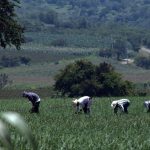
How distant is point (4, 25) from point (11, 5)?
3.43 feet

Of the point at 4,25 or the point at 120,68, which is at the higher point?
the point at 4,25

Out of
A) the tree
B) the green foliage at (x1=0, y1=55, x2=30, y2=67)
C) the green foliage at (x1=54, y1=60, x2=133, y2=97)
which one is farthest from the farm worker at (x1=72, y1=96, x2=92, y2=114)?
the green foliage at (x1=0, y1=55, x2=30, y2=67)

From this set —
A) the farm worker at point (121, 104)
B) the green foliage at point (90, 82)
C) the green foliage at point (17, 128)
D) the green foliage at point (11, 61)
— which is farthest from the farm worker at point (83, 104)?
the green foliage at point (11, 61)

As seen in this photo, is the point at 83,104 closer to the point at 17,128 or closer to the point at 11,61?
the point at 17,128

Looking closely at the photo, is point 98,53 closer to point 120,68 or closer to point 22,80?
point 120,68

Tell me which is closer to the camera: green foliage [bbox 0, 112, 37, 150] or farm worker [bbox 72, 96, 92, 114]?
green foliage [bbox 0, 112, 37, 150]

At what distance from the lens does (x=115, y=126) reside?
20.2 meters

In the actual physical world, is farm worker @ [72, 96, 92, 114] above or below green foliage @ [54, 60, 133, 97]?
above

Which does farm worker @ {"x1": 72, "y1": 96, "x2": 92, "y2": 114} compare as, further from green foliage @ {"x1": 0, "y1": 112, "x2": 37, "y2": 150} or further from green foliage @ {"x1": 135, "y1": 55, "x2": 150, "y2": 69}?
green foliage @ {"x1": 135, "y1": 55, "x2": 150, "y2": 69}

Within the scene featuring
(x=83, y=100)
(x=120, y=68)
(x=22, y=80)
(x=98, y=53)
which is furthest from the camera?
(x=98, y=53)

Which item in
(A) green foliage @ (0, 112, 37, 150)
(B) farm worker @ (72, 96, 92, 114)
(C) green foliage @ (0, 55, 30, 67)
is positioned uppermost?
(A) green foliage @ (0, 112, 37, 150)

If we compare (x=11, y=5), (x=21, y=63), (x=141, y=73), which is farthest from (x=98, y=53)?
(x=11, y=5)

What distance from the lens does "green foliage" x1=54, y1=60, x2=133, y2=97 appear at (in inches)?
2598

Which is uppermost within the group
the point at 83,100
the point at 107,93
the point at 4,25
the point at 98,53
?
the point at 4,25
